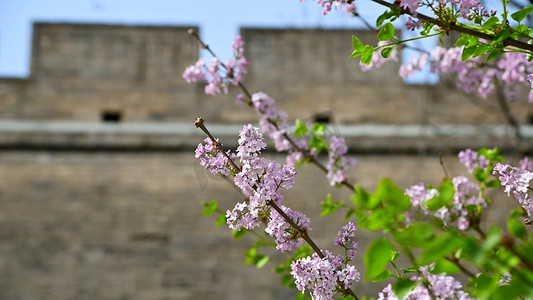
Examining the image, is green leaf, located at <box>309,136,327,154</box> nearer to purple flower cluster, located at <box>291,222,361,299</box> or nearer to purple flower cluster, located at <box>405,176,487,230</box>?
purple flower cluster, located at <box>405,176,487,230</box>

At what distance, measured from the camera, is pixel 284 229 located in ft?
5.13

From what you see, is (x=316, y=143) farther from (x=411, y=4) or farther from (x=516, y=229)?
(x=516, y=229)

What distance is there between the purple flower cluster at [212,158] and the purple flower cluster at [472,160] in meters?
1.24

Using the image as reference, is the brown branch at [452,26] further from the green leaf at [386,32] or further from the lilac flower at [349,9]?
the lilac flower at [349,9]

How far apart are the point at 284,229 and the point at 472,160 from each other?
4.19ft

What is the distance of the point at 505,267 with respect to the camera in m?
0.91

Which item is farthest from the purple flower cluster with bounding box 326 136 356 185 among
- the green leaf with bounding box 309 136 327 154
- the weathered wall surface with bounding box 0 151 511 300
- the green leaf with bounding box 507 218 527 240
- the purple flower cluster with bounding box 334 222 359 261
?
the weathered wall surface with bounding box 0 151 511 300

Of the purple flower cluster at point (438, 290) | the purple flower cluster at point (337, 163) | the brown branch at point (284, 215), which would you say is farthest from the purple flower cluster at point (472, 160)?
the purple flower cluster at point (438, 290)

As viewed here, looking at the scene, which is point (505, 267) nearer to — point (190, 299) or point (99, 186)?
point (190, 299)

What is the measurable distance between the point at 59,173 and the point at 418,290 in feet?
17.9

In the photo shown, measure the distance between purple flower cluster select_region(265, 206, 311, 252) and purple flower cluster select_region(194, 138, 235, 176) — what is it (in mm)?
164

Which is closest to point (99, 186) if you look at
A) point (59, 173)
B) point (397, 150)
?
point (59, 173)

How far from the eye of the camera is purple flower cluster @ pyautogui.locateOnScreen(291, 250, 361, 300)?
1473 mm

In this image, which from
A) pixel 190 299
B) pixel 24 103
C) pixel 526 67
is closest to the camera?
pixel 526 67
